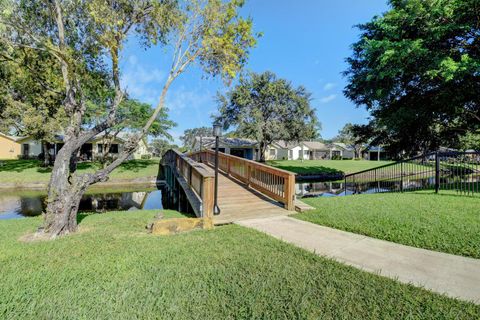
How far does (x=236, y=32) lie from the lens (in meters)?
7.03

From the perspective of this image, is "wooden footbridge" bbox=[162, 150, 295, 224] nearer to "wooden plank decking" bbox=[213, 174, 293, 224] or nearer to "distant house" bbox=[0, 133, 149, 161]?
"wooden plank decking" bbox=[213, 174, 293, 224]

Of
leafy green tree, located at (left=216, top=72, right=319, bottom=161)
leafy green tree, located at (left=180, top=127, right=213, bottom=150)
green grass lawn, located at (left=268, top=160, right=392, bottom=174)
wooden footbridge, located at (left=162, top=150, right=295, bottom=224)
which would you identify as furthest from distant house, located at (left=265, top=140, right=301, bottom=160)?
leafy green tree, located at (left=180, top=127, right=213, bottom=150)

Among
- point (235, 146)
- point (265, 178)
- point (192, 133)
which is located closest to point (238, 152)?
point (235, 146)

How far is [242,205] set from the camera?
734 cm

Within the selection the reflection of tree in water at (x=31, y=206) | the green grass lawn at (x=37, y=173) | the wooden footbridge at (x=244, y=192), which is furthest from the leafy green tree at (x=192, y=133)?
the wooden footbridge at (x=244, y=192)

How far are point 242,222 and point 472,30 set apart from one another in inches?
476

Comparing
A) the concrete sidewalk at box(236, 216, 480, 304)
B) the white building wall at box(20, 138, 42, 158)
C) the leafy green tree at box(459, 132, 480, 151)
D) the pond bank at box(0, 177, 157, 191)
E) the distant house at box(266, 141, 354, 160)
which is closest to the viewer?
the concrete sidewalk at box(236, 216, 480, 304)

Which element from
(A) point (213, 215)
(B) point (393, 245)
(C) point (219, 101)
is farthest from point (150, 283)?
(C) point (219, 101)

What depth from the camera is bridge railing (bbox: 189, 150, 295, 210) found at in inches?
274

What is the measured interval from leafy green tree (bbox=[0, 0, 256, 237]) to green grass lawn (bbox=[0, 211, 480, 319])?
181 cm

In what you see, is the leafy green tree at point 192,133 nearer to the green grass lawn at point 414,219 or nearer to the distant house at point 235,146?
the distant house at point 235,146

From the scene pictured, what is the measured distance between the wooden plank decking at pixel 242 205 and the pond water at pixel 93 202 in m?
5.04

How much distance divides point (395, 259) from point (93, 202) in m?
13.5

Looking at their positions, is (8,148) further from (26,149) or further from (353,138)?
(353,138)
